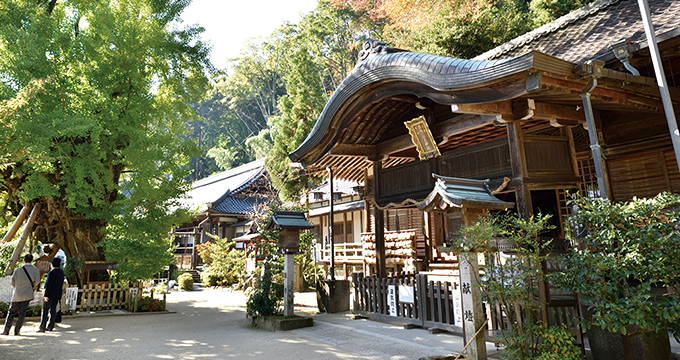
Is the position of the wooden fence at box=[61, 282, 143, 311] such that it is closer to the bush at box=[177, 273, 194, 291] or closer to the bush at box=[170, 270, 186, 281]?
the bush at box=[177, 273, 194, 291]

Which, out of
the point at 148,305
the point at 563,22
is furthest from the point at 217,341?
the point at 563,22

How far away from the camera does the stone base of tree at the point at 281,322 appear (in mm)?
9220

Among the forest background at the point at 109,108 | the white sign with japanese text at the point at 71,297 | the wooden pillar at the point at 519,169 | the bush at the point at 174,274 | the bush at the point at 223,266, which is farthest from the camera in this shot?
the bush at the point at 174,274

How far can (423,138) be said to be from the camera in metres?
9.13

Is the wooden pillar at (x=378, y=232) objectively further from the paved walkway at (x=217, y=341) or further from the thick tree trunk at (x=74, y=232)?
the thick tree trunk at (x=74, y=232)

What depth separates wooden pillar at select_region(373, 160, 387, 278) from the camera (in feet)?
34.4

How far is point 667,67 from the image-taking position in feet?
24.8

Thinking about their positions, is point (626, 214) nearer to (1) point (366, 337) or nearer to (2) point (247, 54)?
(1) point (366, 337)

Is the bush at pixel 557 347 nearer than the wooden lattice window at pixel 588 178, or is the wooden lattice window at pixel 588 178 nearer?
the bush at pixel 557 347

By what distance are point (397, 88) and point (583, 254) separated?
15.7ft

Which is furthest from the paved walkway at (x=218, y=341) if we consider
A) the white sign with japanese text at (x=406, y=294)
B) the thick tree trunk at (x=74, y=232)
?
the thick tree trunk at (x=74, y=232)

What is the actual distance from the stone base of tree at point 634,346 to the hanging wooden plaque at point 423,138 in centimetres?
464

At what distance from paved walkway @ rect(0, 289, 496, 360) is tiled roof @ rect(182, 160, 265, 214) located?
537 inches

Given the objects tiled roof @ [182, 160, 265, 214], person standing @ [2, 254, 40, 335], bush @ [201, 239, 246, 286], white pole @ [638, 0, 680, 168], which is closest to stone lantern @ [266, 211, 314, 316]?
person standing @ [2, 254, 40, 335]
